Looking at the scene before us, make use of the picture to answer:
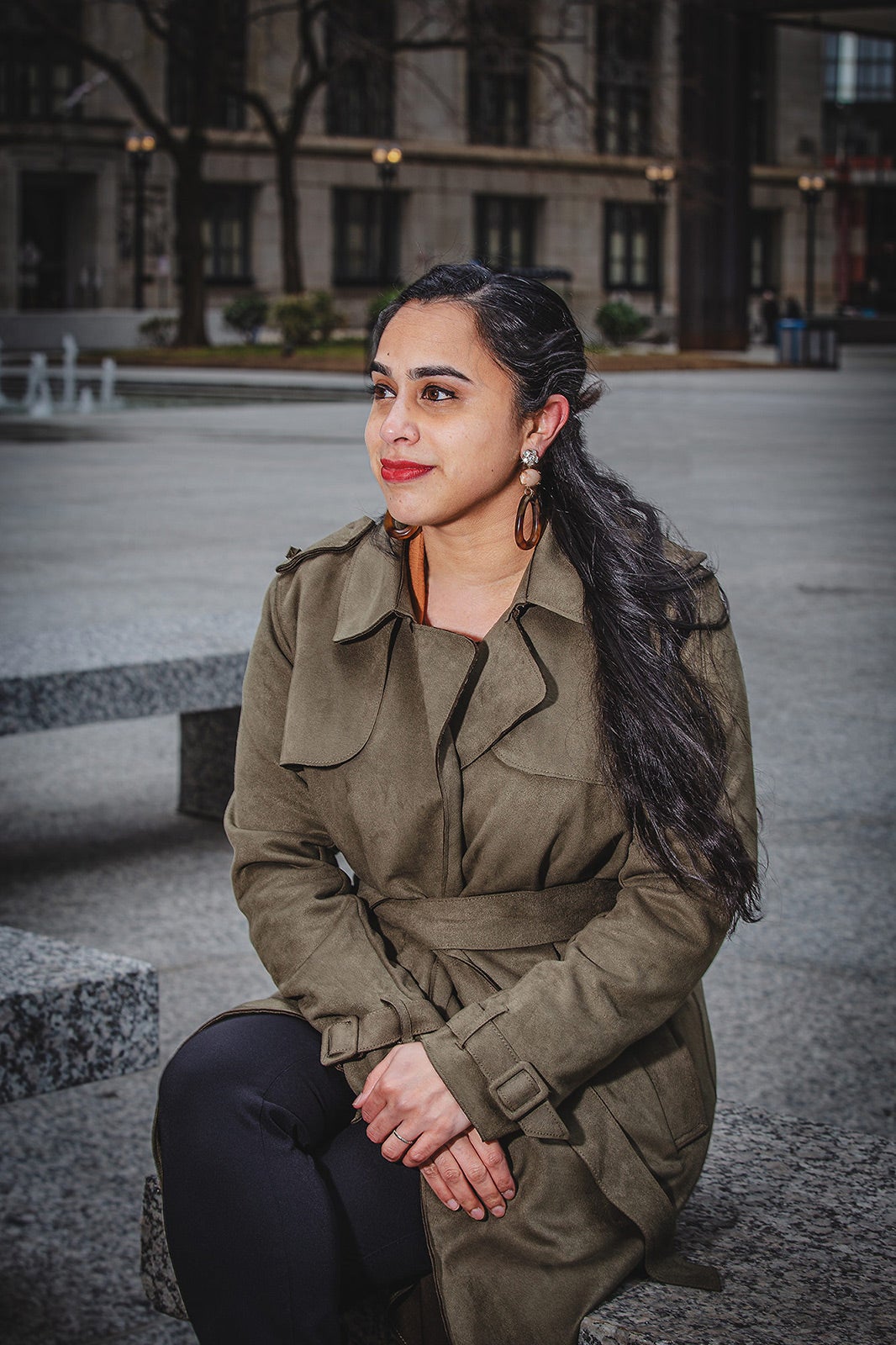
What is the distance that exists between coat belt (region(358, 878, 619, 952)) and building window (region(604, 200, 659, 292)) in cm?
6903

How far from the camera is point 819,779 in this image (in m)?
6.16

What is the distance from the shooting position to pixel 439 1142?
2.24 metres

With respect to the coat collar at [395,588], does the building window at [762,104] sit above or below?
above

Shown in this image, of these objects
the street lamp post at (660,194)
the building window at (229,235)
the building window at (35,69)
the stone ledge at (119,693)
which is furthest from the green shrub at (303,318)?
the stone ledge at (119,693)

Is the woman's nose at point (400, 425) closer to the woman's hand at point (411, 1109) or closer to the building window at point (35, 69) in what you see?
the woman's hand at point (411, 1109)

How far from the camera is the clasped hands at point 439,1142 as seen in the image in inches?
88.7

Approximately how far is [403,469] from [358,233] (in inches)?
2503

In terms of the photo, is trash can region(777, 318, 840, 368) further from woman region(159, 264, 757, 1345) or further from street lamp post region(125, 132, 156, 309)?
woman region(159, 264, 757, 1345)

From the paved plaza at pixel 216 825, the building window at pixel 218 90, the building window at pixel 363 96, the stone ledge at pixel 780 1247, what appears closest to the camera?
the stone ledge at pixel 780 1247

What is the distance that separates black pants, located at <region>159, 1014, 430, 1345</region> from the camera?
220cm

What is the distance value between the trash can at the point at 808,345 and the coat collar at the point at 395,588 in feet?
120

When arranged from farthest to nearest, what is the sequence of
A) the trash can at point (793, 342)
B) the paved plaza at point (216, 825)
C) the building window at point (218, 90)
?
the building window at point (218, 90)
the trash can at point (793, 342)
the paved plaza at point (216, 825)

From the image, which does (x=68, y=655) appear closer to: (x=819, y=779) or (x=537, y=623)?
(x=819, y=779)

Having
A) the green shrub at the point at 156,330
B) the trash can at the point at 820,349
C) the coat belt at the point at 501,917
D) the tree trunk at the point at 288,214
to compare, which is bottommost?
the coat belt at the point at 501,917
